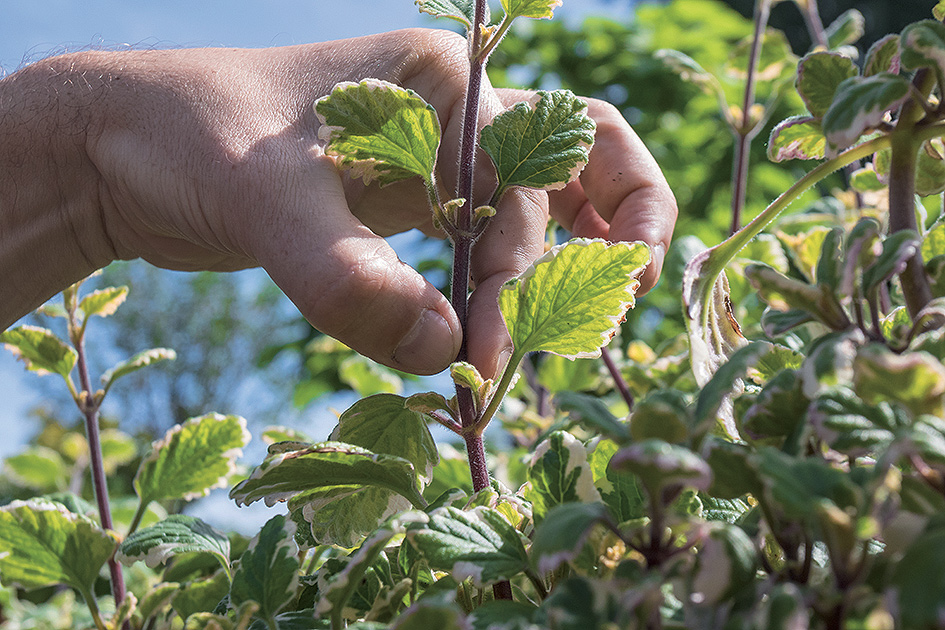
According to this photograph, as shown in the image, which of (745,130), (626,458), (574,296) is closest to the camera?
(626,458)

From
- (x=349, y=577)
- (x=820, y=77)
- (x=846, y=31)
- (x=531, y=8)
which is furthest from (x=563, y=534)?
(x=846, y=31)

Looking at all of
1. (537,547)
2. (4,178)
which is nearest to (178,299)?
(4,178)

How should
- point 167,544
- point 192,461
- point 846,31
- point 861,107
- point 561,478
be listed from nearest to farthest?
point 861,107
point 561,478
point 167,544
point 192,461
point 846,31

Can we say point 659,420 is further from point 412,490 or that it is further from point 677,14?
point 677,14

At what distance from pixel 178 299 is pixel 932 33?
56.0 ft

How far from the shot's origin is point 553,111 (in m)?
0.76

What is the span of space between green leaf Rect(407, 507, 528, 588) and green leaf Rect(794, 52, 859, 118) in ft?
1.32

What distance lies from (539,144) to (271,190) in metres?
0.32

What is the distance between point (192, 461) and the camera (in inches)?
40.4

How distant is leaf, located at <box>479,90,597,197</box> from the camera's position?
2.48ft

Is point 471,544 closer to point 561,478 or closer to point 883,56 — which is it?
point 561,478

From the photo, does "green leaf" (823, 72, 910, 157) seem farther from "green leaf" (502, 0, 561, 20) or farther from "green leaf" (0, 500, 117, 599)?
"green leaf" (0, 500, 117, 599)

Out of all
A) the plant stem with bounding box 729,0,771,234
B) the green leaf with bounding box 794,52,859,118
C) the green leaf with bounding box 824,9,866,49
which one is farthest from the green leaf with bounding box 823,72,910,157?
the green leaf with bounding box 824,9,866,49

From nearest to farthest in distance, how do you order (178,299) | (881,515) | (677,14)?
(881,515) < (677,14) < (178,299)
